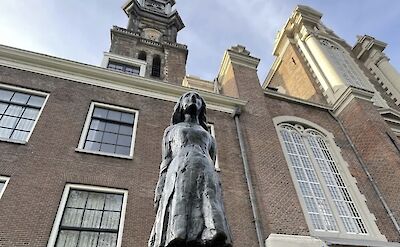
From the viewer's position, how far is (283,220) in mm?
8883

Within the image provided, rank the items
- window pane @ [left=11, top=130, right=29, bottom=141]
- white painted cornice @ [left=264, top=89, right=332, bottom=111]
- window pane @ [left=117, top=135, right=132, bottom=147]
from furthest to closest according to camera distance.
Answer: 1. white painted cornice @ [left=264, top=89, right=332, bottom=111]
2. window pane @ [left=117, top=135, right=132, bottom=147]
3. window pane @ [left=11, top=130, right=29, bottom=141]

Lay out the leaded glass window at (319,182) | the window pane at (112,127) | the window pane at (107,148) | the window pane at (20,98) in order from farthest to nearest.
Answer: the leaded glass window at (319,182) < the window pane at (112,127) < the window pane at (20,98) < the window pane at (107,148)

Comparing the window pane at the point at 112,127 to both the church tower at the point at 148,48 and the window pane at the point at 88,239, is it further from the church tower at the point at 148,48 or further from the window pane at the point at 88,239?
the church tower at the point at 148,48

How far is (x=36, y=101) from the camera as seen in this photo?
9664 millimetres

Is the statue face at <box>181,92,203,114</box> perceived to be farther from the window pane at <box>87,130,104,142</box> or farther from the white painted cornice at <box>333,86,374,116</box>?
the white painted cornice at <box>333,86,374,116</box>

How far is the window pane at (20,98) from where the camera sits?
949 cm

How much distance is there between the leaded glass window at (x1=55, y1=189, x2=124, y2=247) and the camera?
7062mm

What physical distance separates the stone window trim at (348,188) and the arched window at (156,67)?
1072 centimetres

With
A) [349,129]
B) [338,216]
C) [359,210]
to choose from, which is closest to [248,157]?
[338,216]

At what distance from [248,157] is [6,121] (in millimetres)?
7868

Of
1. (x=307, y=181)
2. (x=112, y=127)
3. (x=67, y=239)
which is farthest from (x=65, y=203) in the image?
(x=307, y=181)

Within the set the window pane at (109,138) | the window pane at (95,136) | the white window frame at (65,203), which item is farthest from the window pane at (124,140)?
the white window frame at (65,203)

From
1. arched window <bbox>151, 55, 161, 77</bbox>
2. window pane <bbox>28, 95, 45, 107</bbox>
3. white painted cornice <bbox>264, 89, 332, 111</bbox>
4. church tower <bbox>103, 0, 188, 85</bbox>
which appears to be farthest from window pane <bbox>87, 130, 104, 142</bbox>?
arched window <bbox>151, 55, 161, 77</bbox>

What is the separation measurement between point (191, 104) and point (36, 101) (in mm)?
7956
